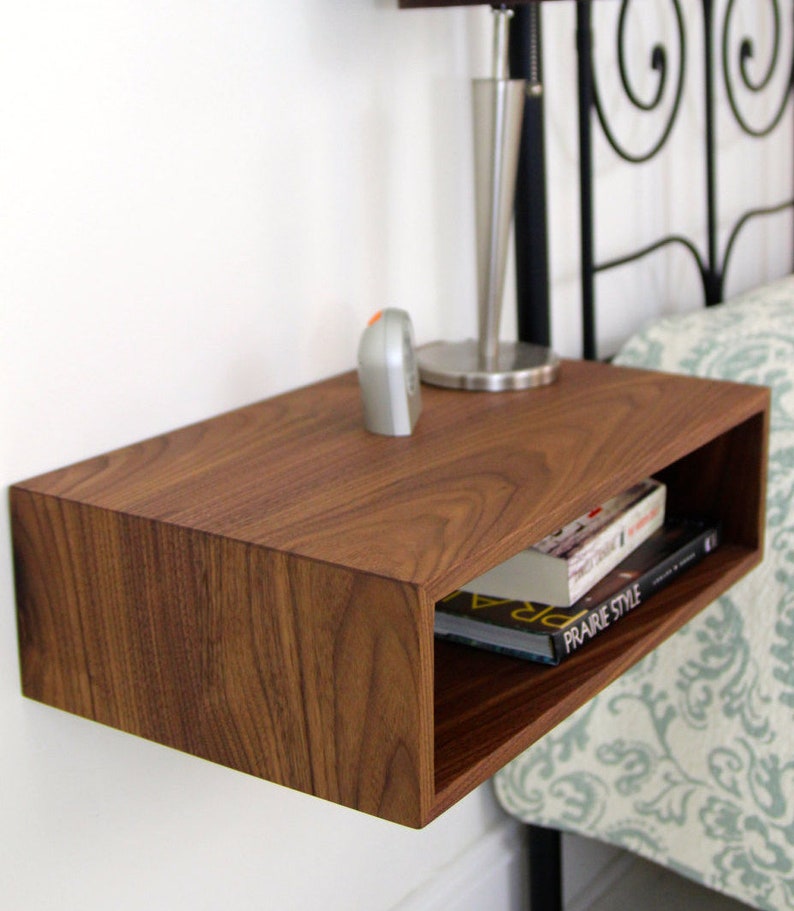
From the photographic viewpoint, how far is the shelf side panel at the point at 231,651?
0.66 meters

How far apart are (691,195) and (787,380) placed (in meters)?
0.46

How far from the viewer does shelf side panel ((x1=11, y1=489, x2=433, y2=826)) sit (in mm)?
658

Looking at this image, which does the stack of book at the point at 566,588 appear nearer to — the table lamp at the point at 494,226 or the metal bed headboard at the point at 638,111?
the table lamp at the point at 494,226

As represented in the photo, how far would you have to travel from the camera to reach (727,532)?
1046mm

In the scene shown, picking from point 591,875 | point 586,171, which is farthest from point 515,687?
point 591,875

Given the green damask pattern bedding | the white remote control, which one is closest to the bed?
the green damask pattern bedding

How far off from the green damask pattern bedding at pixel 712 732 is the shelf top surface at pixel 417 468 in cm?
17

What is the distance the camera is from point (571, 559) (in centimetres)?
88

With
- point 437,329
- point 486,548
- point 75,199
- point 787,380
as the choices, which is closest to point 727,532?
point 787,380

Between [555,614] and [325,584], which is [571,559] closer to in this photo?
[555,614]

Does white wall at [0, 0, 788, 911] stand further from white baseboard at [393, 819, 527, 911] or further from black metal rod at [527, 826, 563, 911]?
black metal rod at [527, 826, 563, 911]

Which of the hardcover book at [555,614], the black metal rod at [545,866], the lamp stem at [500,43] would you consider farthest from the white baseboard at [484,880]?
the lamp stem at [500,43]

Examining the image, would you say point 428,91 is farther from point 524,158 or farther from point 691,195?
point 691,195

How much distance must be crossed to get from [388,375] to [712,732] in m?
0.50
